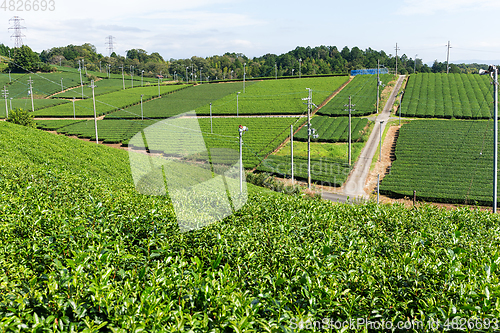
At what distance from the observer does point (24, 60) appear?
3888 inches

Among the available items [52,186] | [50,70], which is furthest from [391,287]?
[50,70]

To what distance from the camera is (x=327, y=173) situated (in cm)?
3512

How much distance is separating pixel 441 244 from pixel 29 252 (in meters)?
5.85

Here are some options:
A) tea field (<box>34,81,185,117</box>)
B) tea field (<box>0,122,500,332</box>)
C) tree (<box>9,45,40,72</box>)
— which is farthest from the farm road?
tree (<box>9,45,40,72</box>)

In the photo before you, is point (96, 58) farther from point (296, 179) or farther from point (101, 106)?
point (296, 179)

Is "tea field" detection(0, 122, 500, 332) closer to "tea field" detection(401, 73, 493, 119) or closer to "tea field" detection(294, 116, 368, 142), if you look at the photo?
"tea field" detection(294, 116, 368, 142)

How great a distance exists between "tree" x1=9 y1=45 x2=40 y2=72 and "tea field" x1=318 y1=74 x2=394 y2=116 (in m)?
88.3

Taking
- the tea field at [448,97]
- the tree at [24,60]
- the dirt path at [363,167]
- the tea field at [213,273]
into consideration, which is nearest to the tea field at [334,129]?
the dirt path at [363,167]

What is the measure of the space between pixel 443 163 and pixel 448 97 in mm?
33901

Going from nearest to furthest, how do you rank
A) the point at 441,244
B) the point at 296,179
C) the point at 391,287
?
the point at 391,287 < the point at 441,244 < the point at 296,179

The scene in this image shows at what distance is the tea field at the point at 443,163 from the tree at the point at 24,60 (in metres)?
104

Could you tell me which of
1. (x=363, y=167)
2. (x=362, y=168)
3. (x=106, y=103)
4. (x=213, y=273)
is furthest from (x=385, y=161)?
(x=106, y=103)

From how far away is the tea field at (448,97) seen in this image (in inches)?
2096

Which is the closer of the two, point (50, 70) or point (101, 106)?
point (101, 106)
